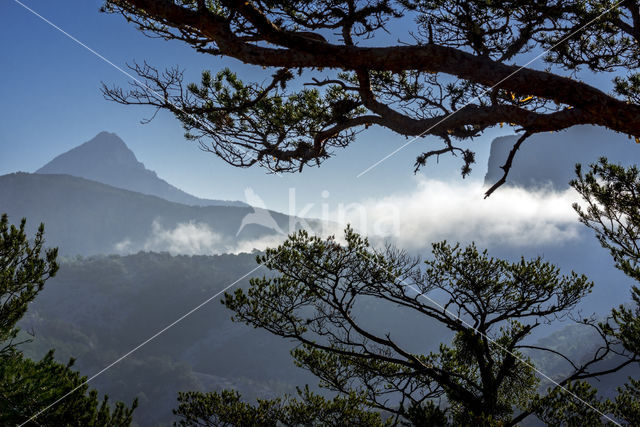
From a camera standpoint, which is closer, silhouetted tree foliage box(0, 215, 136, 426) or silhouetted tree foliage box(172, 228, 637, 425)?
silhouetted tree foliage box(0, 215, 136, 426)

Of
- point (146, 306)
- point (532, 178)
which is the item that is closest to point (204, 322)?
point (146, 306)

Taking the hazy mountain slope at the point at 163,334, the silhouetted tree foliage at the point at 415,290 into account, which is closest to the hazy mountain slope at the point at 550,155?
the hazy mountain slope at the point at 163,334

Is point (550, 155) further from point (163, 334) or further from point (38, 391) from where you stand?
point (38, 391)

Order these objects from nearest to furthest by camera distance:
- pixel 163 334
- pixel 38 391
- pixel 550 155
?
pixel 38 391 → pixel 163 334 → pixel 550 155

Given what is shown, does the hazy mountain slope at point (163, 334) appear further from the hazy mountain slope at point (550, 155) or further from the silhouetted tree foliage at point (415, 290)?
the silhouetted tree foliage at point (415, 290)

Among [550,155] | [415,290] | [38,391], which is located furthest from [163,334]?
[550,155]

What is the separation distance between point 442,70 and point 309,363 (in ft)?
20.6

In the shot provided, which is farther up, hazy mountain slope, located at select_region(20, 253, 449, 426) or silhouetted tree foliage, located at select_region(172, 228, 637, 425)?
silhouetted tree foliage, located at select_region(172, 228, 637, 425)

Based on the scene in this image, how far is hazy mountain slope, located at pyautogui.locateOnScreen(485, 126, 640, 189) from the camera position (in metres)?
157

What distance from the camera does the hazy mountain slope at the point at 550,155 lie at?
517 feet

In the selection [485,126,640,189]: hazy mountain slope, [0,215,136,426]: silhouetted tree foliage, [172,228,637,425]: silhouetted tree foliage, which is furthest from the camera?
[485,126,640,189]: hazy mountain slope

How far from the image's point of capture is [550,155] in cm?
16950

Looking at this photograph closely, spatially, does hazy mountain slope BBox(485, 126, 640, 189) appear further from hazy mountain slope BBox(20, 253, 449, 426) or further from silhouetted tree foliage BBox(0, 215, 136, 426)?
silhouetted tree foliage BBox(0, 215, 136, 426)

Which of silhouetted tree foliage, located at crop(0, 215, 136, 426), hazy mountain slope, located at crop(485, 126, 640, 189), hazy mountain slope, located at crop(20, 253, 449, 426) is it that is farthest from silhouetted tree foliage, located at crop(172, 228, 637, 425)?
hazy mountain slope, located at crop(485, 126, 640, 189)
